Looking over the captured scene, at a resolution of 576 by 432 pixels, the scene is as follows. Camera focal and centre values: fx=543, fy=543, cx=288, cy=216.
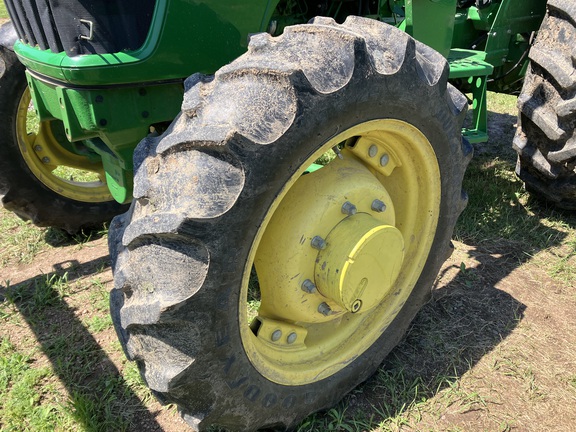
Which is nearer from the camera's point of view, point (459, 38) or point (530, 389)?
point (530, 389)

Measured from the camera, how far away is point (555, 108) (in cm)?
268

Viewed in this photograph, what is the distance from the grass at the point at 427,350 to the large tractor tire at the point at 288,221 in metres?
0.22

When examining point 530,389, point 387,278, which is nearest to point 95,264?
point 387,278

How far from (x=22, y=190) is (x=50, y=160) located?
233 mm

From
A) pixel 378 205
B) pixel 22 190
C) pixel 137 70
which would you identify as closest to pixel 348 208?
pixel 378 205

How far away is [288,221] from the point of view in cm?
174

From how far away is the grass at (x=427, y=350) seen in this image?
6.60ft

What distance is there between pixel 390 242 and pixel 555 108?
143 centimetres

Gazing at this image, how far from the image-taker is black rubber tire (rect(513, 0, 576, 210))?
2631mm

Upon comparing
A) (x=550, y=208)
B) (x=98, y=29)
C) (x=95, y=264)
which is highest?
(x=98, y=29)

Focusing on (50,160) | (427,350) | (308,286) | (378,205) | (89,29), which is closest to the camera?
(89,29)

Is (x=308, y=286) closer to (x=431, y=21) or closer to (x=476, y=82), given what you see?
(x=431, y=21)

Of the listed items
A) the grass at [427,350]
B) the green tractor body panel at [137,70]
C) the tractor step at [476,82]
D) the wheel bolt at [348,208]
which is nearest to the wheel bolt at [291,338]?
the grass at [427,350]

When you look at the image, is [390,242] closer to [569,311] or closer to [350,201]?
[350,201]
